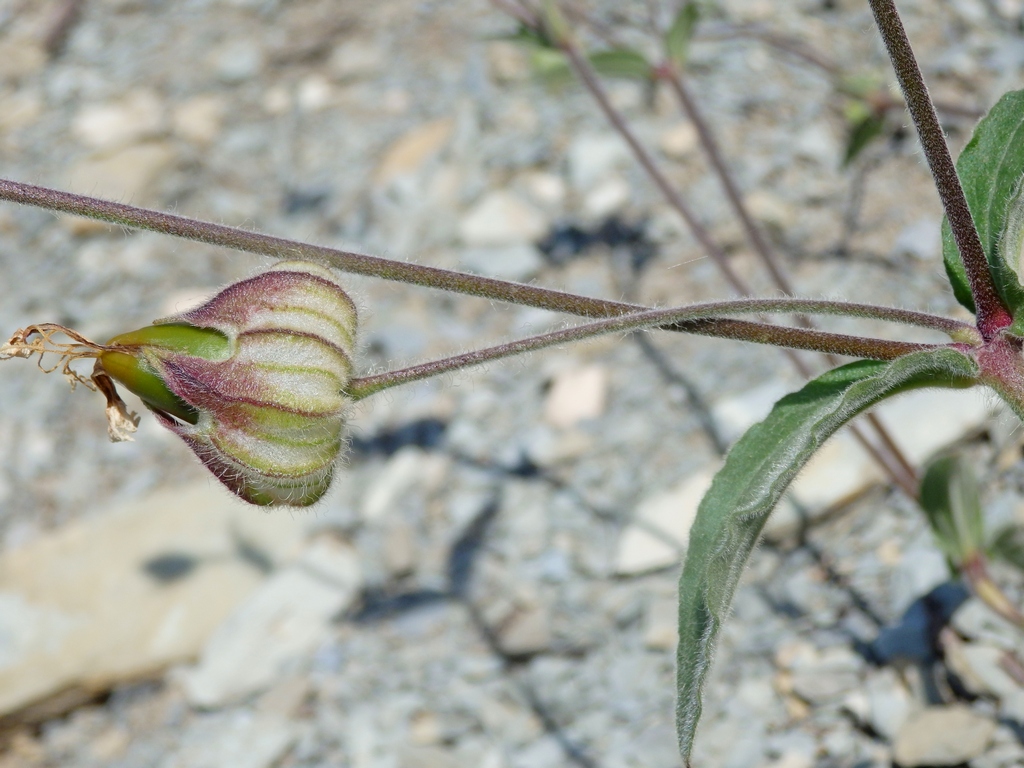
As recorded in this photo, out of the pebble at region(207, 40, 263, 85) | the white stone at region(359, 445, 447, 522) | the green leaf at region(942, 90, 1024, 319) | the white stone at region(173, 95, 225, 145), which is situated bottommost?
the white stone at region(359, 445, 447, 522)

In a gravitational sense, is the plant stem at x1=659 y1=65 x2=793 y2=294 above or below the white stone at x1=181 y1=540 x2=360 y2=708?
above

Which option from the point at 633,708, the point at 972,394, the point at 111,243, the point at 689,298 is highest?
the point at 972,394

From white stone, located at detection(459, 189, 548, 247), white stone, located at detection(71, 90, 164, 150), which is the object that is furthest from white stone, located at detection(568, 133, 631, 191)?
white stone, located at detection(71, 90, 164, 150)

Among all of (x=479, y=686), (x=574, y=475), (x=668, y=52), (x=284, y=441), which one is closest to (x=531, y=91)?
(x=668, y=52)

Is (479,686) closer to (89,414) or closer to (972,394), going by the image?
(972,394)

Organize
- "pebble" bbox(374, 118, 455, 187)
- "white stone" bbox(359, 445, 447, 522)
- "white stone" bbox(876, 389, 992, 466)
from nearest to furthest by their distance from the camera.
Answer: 1. "white stone" bbox(876, 389, 992, 466)
2. "white stone" bbox(359, 445, 447, 522)
3. "pebble" bbox(374, 118, 455, 187)

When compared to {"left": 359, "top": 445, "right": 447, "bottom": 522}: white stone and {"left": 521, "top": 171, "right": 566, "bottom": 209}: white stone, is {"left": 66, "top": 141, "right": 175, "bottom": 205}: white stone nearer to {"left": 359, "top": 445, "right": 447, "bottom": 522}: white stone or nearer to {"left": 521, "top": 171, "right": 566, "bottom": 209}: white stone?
{"left": 521, "top": 171, "right": 566, "bottom": 209}: white stone

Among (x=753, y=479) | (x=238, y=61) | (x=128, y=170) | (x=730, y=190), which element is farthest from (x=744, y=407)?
(x=238, y=61)
